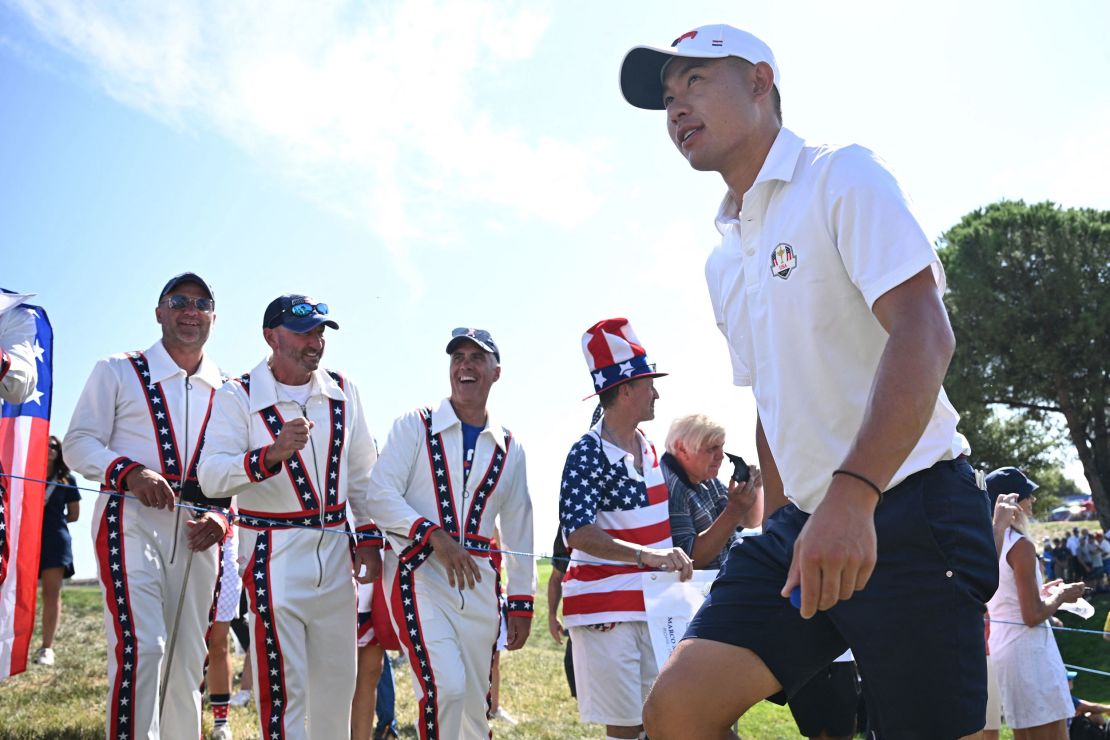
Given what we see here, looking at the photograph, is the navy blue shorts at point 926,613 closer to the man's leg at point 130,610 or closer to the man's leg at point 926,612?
the man's leg at point 926,612

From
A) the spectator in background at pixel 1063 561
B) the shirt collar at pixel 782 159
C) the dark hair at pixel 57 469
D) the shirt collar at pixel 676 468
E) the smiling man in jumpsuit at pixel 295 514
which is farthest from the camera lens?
the spectator in background at pixel 1063 561

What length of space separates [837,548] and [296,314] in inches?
165

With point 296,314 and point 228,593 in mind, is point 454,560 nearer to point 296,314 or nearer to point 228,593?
point 296,314

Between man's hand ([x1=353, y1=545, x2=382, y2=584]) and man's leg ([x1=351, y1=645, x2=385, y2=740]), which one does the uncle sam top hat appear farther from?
man's leg ([x1=351, y1=645, x2=385, y2=740])

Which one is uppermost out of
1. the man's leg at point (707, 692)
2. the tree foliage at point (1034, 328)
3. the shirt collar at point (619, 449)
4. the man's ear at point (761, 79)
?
the tree foliage at point (1034, 328)

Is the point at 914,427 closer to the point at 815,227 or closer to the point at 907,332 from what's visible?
the point at 907,332

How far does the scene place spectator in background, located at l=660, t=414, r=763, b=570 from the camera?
596 cm

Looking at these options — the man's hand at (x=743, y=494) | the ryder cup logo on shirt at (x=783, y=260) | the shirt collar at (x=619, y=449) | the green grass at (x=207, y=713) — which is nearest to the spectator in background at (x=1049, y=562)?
the green grass at (x=207, y=713)

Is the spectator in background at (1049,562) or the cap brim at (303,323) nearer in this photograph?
the cap brim at (303,323)

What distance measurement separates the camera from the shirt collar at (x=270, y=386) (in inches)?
225

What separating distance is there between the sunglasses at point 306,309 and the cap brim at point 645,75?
9.49 ft

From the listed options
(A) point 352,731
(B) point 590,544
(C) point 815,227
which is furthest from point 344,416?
(C) point 815,227

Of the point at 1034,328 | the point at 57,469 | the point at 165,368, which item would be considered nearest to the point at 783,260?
the point at 165,368

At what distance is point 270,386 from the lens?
5.74 metres
